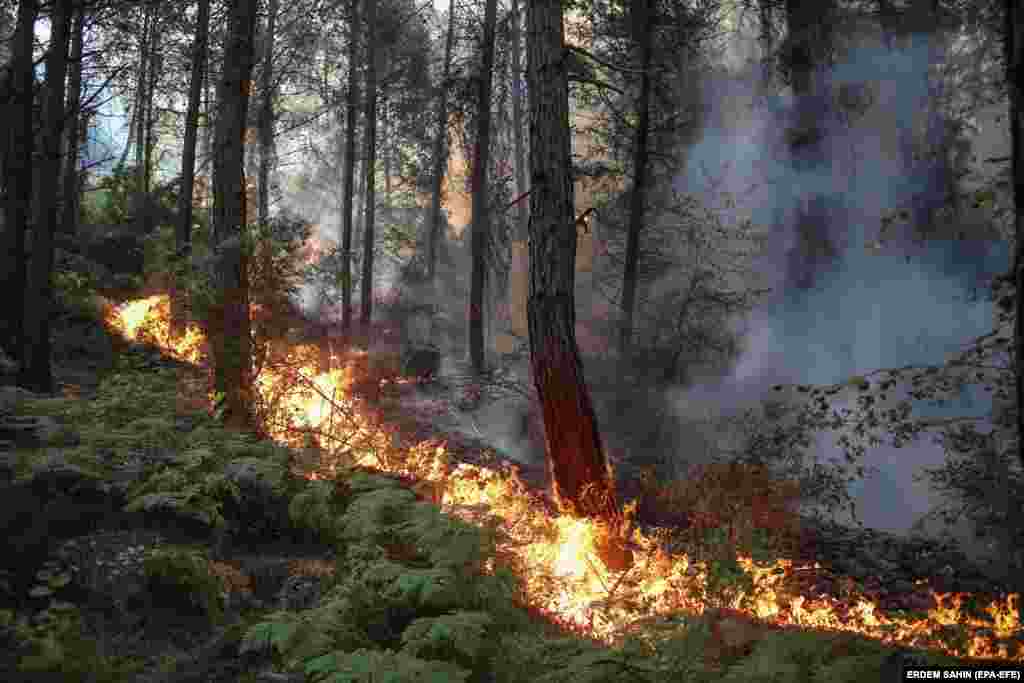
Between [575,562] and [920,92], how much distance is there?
1608 centimetres

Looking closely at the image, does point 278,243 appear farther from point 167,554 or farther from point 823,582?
point 823,582

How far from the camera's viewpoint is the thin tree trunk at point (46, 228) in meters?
9.26

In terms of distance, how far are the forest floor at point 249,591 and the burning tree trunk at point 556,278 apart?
6.64 feet

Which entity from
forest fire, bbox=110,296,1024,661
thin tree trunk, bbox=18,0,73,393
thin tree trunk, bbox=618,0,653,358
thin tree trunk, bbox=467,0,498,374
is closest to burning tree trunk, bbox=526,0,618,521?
forest fire, bbox=110,296,1024,661

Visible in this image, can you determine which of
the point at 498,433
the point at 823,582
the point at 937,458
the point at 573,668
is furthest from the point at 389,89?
the point at 573,668

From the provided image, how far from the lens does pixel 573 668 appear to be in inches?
125

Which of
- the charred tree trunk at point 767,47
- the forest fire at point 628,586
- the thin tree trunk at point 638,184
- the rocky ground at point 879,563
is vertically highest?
the charred tree trunk at point 767,47

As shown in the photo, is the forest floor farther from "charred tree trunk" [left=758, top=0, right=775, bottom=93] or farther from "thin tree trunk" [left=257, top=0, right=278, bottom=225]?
"charred tree trunk" [left=758, top=0, right=775, bottom=93]

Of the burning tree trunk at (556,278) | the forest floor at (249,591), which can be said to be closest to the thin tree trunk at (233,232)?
the forest floor at (249,591)

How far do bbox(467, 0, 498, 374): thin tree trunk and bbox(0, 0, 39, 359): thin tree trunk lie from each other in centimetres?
1007

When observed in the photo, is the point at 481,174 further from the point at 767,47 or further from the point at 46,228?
the point at 46,228

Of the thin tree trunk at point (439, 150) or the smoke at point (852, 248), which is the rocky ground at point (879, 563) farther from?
the thin tree trunk at point (439, 150)

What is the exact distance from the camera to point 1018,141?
8.39 ft

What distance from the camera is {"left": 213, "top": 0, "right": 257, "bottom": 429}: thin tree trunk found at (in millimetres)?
9062
